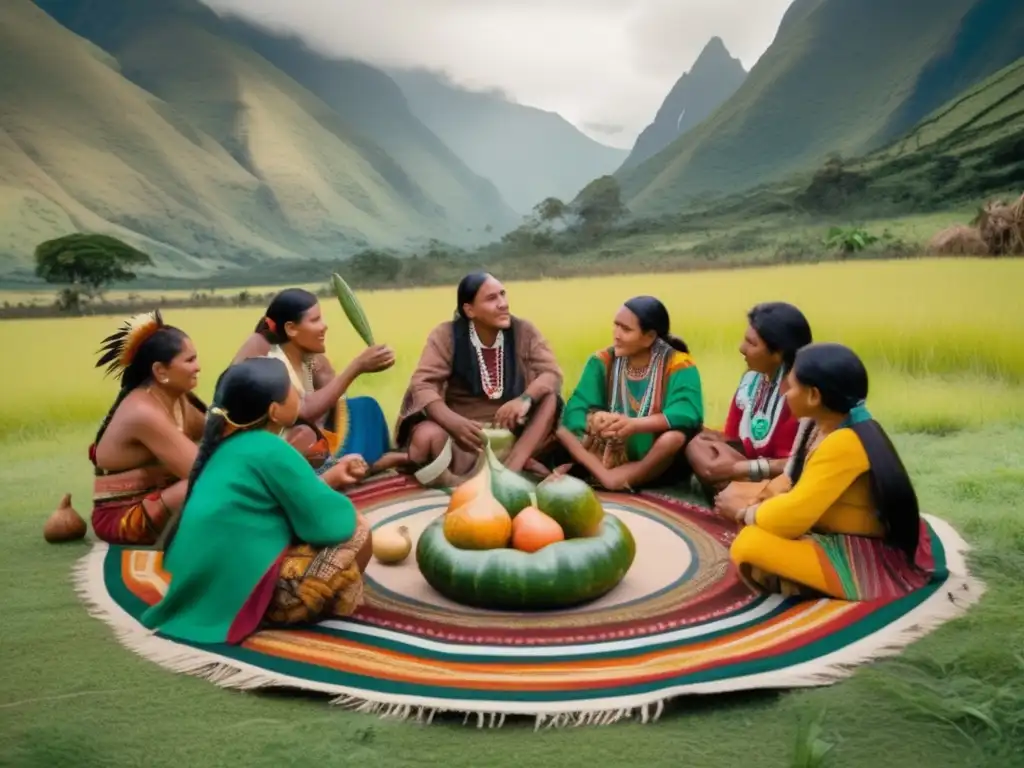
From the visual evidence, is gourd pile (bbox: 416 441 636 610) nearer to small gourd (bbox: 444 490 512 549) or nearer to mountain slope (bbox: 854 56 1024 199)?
Answer: small gourd (bbox: 444 490 512 549)

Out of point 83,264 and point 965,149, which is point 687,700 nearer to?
point 83,264

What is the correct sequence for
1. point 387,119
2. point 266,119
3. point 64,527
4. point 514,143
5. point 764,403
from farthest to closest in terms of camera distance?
point 514,143 < point 387,119 < point 266,119 < point 764,403 < point 64,527

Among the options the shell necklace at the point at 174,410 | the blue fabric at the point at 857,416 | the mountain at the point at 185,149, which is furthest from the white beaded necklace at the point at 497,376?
the mountain at the point at 185,149

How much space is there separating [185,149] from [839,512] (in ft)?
22.5

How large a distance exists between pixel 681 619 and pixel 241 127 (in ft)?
22.8

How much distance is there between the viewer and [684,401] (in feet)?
14.8

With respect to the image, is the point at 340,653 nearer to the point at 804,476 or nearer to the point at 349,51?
the point at 804,476

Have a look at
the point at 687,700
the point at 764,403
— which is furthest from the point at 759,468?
the point at 687,700

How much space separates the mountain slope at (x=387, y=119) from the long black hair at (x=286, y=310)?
4.43 m

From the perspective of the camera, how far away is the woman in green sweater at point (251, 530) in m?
2.75

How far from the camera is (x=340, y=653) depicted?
273cm

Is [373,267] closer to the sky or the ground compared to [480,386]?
closer to the sky

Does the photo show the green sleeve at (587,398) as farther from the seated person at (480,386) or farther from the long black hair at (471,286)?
the long black hair at (471,286)

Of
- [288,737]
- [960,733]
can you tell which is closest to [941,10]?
[960,733]
